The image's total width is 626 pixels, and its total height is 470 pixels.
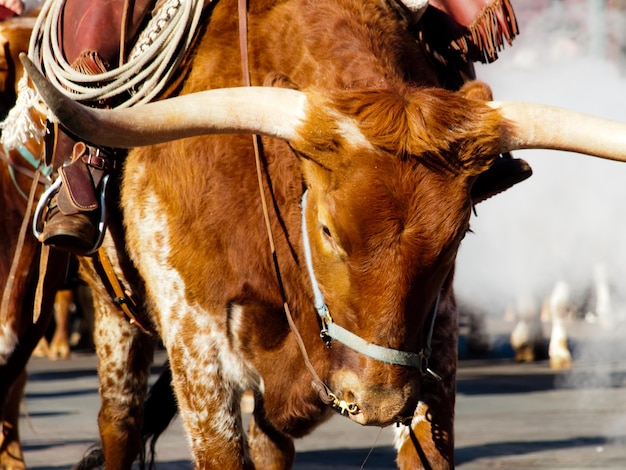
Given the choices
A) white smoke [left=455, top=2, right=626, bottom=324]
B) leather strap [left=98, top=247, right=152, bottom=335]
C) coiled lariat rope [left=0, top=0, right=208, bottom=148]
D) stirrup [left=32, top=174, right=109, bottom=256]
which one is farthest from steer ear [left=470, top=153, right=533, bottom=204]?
white smoke [left=455, top=2, right=626, bottom=324]

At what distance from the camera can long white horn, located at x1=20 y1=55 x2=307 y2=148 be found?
3398mm

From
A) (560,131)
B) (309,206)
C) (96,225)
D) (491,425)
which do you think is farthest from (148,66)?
(491,425)

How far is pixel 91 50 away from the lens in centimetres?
480

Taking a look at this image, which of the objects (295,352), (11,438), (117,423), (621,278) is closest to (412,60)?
(295,352)

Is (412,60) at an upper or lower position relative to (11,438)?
upper

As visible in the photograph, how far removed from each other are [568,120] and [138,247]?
1.68m

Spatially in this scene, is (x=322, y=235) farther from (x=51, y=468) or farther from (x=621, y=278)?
(x=621, y=278)

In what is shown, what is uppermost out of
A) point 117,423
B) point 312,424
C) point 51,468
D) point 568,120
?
point 568,120

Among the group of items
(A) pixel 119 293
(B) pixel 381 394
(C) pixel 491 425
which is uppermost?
(B) pixel 381 394

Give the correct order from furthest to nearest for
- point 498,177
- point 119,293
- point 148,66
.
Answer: point 119,293 → point 148,66 → point 498,177

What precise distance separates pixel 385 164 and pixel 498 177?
2.09ft

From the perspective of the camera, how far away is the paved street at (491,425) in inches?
298

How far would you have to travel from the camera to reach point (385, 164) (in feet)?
12.2

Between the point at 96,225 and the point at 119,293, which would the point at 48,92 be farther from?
the point at 119,293
